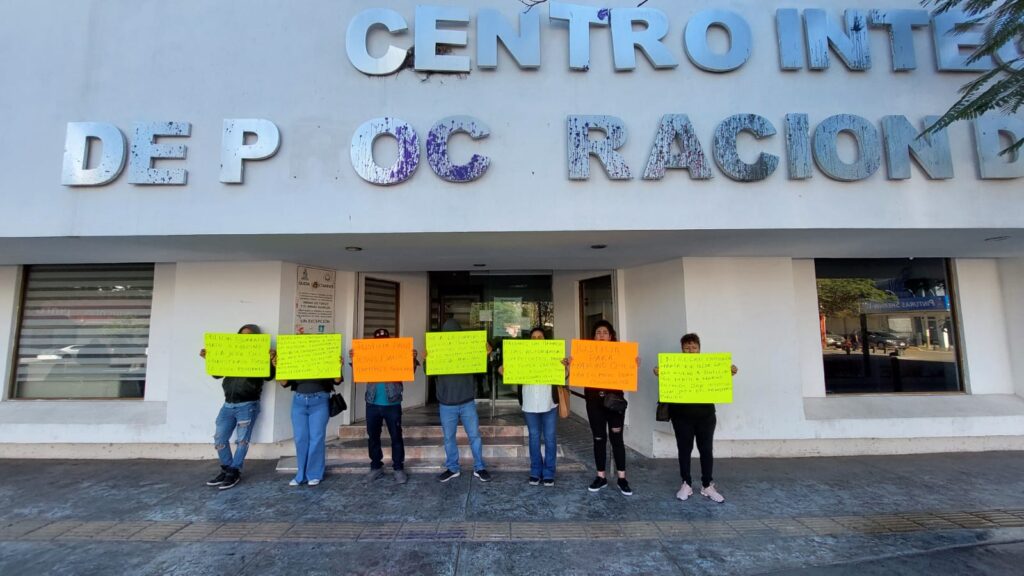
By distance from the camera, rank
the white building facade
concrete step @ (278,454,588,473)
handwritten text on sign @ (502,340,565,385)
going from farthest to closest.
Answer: concrete step @ (278,454,588,473) < handwritten text on sign @ (502,340,565,385) < the white building facade

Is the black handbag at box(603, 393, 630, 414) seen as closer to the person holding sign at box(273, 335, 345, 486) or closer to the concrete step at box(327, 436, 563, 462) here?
the concrete step at box(327, 436, 563, 462)

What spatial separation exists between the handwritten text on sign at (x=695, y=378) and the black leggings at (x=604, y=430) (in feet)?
1.84

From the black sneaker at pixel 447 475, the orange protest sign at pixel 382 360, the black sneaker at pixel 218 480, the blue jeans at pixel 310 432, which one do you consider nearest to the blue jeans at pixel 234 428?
the black sneaker at pixel 218 480

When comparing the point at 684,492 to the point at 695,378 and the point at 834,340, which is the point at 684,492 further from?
the point at 834,340

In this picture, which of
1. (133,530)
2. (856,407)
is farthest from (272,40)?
(856,407)

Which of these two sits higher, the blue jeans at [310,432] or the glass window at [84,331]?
the glass window at [84,331]

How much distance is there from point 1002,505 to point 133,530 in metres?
8.53

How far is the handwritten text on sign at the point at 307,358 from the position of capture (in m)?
4.74

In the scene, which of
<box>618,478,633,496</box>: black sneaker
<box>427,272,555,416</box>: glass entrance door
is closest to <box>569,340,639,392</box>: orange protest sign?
<box>618,478,633,496</box>: black sneaker

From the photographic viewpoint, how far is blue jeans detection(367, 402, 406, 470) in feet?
16.1

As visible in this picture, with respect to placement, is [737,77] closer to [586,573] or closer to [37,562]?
[586,573]

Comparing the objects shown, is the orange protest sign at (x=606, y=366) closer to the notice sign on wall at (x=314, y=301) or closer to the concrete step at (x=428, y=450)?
the concrete step at (x=428, y=450)

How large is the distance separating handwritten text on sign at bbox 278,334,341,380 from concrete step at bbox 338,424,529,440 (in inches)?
67.9

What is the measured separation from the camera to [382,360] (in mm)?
4863
